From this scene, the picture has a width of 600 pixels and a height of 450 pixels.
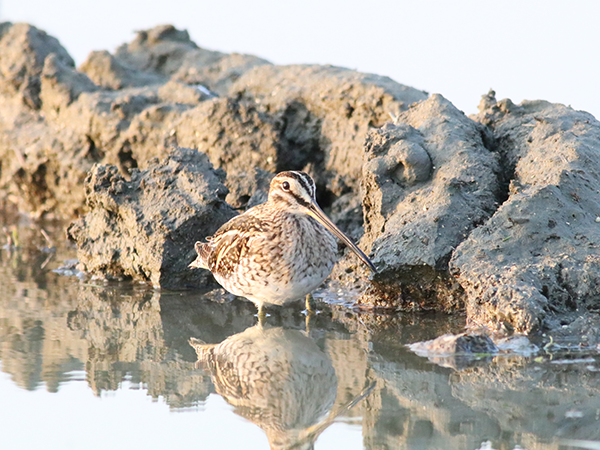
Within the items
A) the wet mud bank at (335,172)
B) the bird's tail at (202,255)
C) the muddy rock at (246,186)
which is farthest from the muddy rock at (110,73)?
the bird's tail at (202,255)

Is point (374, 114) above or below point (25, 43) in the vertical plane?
below

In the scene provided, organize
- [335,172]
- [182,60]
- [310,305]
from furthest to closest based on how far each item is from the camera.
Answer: [182,60] < [335,172] < [310,305]

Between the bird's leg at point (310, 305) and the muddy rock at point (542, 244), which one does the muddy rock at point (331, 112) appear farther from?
the muddy rock at point (542, 244)

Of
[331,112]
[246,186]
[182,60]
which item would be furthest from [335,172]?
[182,60]

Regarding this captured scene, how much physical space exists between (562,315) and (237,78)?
281 inches

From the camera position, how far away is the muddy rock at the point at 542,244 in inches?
232

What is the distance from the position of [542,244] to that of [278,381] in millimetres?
2431

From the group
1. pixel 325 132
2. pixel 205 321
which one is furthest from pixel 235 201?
pixel 205 321

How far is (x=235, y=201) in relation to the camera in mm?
9047

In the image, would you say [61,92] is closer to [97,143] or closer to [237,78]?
[97,143]

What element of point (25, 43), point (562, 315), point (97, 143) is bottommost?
point (562, 315)

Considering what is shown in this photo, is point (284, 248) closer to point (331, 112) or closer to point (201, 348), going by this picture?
point (201, 348)

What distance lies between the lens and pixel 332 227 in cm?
643

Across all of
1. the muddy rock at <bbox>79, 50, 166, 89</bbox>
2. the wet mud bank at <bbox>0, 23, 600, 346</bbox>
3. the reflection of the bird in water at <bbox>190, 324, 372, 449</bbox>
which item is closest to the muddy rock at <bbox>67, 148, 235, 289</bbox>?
the wet mud bank at <bbox>0, 23, 600, 346</bbox>
